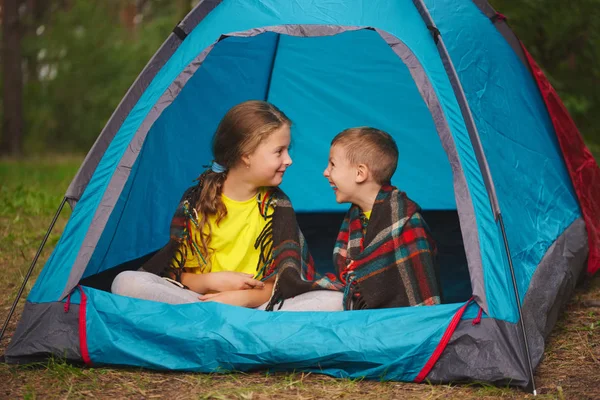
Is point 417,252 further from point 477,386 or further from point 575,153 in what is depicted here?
point 575,153

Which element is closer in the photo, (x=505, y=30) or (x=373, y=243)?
(x=373, y=243)

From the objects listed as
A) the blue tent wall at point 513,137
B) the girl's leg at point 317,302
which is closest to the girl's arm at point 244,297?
the girl's leg at point 317,302

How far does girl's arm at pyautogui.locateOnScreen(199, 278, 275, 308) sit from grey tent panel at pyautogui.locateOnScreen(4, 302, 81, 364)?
0.49 m

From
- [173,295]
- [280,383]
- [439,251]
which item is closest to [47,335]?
[173,295]

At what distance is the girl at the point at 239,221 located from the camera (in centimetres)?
321

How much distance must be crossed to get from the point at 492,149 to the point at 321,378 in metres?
1.06

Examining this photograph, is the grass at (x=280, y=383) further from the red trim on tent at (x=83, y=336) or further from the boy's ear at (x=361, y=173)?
the boy's ear at (x=361, y=173)

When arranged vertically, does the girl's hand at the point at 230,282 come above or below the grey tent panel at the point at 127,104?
below

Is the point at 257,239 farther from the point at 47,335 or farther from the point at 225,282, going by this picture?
the point at 47,335

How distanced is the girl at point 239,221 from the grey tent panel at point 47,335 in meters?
0.44

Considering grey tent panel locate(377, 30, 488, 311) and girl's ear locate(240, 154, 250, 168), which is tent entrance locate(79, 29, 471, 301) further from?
grey tent panel locate(377, 30, 488, 311)

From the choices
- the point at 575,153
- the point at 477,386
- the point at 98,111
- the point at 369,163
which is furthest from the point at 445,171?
the point at 98,111

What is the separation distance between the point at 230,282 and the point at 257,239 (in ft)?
0.74

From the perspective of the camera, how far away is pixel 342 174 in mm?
3188
